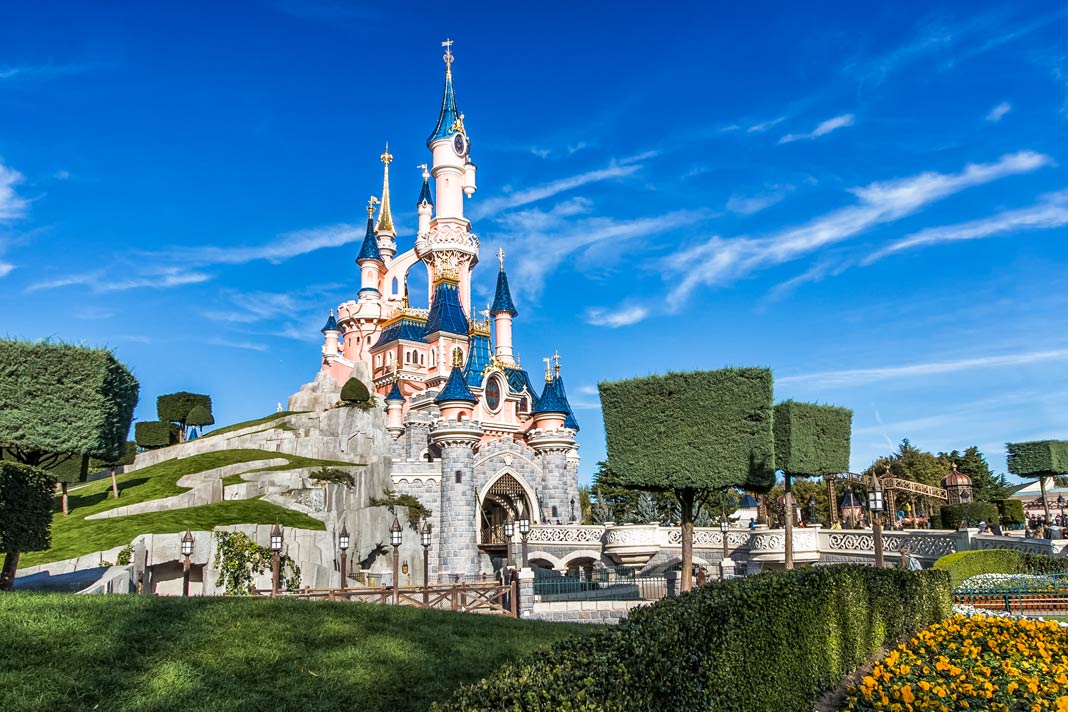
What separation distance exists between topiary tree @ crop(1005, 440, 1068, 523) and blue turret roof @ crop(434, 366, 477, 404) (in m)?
31.3

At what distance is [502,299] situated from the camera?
59750 millimetres

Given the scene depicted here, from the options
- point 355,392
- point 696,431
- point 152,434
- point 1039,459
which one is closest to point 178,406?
point 152,434

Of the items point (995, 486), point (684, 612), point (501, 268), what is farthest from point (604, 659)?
point (995, 486)

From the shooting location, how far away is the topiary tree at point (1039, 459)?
39062 mm

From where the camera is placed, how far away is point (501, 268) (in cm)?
6038

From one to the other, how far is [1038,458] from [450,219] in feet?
143

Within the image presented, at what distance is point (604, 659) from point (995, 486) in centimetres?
6751

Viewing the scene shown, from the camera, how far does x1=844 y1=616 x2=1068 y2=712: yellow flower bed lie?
369 inches

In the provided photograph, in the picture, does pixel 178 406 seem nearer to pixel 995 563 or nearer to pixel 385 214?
pixel 385 214

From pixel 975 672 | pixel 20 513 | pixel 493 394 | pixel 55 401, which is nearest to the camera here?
pixel 975 672

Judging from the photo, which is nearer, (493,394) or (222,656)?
(222,656)

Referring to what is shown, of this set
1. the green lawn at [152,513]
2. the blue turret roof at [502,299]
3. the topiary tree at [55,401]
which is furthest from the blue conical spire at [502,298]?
the topiary tree at [55,401]

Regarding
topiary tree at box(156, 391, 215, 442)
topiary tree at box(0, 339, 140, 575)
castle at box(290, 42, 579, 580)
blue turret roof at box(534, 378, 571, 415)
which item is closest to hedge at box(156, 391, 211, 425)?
topiary tree at box(156, 391, 215, 442)

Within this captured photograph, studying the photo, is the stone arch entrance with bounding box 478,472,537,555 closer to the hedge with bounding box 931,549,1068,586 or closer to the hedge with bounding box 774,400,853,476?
the hedge with bounding box 774,400,853,476
